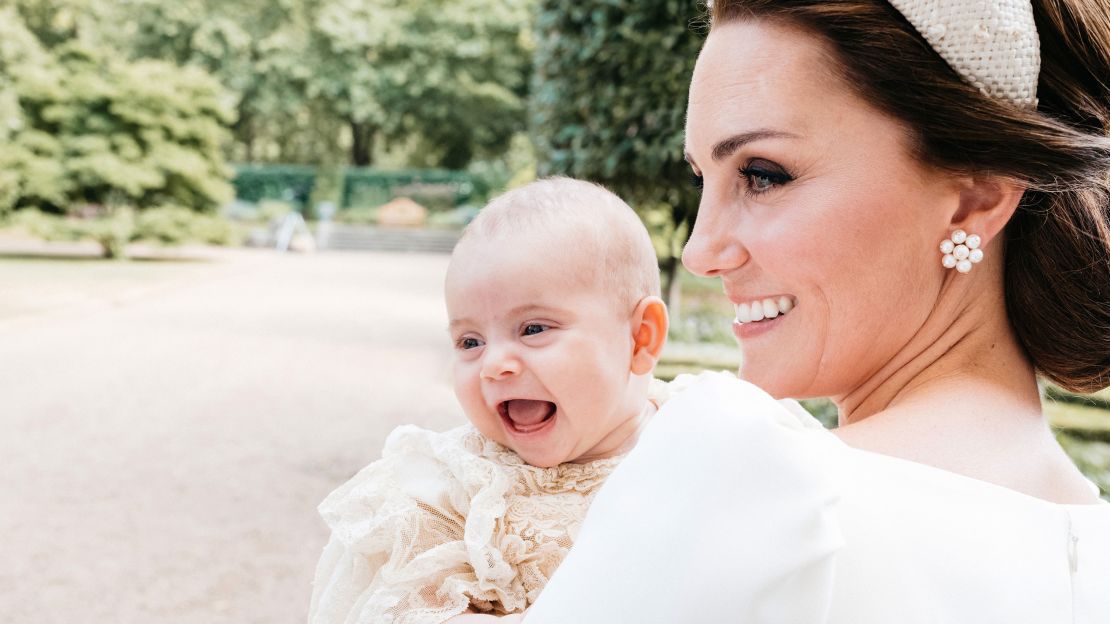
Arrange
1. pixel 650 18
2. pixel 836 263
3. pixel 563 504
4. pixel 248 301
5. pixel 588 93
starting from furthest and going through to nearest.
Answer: pixel 248 301
pixel 588 93
pixel 650 18
pixel 563 504
pixel 836 263

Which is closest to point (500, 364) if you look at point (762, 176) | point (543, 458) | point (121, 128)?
point (543, 458)

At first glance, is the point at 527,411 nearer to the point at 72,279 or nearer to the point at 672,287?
the point at 672,287

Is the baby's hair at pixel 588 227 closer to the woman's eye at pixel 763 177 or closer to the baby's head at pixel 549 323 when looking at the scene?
the baby's head at pixel 549 323

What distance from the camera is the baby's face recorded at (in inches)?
71.3

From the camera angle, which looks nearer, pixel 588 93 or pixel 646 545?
pixel 646 545

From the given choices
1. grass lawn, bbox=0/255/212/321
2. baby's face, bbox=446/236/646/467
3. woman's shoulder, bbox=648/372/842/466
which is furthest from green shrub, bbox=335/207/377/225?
woman's shoulder, bbox=648/372/842/466

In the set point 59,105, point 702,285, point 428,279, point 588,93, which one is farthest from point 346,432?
point 59,105

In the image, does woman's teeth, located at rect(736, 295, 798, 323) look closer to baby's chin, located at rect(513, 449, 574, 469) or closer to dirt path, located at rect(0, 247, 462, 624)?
baby's chin, located at rect(513, 449, 574, 469)

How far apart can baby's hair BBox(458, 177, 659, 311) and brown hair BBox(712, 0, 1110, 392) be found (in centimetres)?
48

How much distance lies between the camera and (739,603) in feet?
3.20

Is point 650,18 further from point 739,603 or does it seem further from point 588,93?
point 739,603

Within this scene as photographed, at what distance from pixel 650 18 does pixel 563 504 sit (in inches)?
214

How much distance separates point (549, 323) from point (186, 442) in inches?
249

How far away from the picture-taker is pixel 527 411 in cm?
187
